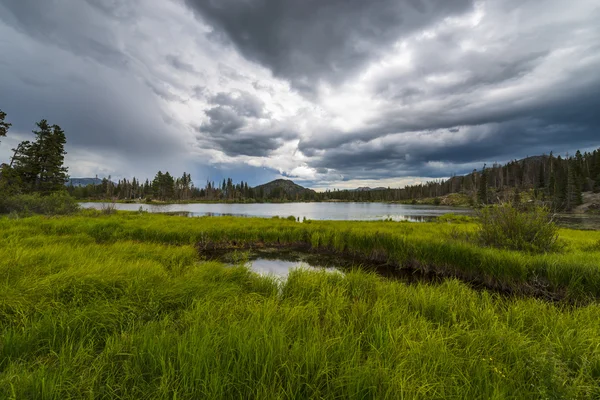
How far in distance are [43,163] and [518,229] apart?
199ft

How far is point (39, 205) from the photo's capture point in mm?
23516

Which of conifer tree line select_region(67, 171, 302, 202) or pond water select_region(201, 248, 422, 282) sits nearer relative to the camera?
pond water select_region(201, 248, 422, 282)

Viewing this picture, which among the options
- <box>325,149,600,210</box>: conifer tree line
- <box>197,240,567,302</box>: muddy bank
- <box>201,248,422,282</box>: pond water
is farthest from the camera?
<box>325,149,600,210</box>: conifer tree line

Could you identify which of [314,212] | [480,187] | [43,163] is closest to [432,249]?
[314,212]

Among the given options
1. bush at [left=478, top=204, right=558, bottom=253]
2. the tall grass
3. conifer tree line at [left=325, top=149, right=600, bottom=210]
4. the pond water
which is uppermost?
conifer tree line at [left=325, top=149, right=600, bottom=210]

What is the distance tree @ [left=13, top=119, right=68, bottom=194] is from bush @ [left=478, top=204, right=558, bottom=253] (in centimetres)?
5723

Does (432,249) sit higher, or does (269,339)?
(269,339)

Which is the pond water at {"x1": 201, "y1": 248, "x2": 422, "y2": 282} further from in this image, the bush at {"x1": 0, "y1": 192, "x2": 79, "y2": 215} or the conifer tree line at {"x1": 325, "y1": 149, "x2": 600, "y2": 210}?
the bush at {"x1": 0, "y1": 192, "x2": 79, "y2": 215}

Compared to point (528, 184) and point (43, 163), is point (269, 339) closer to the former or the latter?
point (43, 163)

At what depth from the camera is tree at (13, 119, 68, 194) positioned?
37294 mm

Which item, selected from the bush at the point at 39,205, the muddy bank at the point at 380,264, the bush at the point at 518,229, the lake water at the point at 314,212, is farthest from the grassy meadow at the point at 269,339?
the lake water at the point at 314,212

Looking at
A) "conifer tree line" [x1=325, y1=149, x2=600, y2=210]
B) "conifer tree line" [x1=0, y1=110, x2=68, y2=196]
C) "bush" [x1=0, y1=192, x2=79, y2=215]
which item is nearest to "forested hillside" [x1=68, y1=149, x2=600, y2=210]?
"conifer tree line" [x1=325, y1=149, x2=600, y2=210]

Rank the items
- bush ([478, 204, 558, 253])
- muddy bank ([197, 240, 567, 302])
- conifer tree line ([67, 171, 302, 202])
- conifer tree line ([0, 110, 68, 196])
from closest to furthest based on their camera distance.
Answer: muddy bank ([197, 240, 567, 302]), bush ([478, 204, 558, 253]), conifer tree line ([0, 110, 68, 196]), conifer tree line ([67, 171, 302, 202])

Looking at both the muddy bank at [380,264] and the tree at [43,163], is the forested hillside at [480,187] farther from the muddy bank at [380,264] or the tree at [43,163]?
the tree at [43,163]
